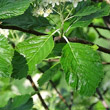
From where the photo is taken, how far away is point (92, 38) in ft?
6.44

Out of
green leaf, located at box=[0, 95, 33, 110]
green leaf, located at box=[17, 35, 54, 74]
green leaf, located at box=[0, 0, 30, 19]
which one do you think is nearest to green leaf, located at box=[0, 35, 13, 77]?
green leaf, located at box=[0, 0, 30, 19]

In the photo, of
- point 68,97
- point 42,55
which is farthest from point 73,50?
point 68,97

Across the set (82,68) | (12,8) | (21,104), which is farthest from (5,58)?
(21,104)

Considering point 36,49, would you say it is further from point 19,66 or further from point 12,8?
point 12,8

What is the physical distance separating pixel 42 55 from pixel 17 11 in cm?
17

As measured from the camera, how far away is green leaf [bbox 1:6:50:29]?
917 millimetres

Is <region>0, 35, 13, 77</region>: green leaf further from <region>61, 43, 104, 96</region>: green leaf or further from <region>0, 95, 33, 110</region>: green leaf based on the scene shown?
<region>0, 95, 33, 110</region>: green leaf

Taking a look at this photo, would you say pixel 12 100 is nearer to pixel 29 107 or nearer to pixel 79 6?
pixel 29 107

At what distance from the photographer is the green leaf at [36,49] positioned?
0.84 m

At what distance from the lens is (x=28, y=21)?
37.8 inches

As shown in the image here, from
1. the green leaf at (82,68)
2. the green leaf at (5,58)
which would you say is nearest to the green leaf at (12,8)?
the green leaf at (5,58)

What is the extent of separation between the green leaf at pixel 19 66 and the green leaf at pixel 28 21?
4.2 inches

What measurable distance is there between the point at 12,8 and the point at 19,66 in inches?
7.6

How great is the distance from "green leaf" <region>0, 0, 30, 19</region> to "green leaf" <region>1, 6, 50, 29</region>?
0.15m
